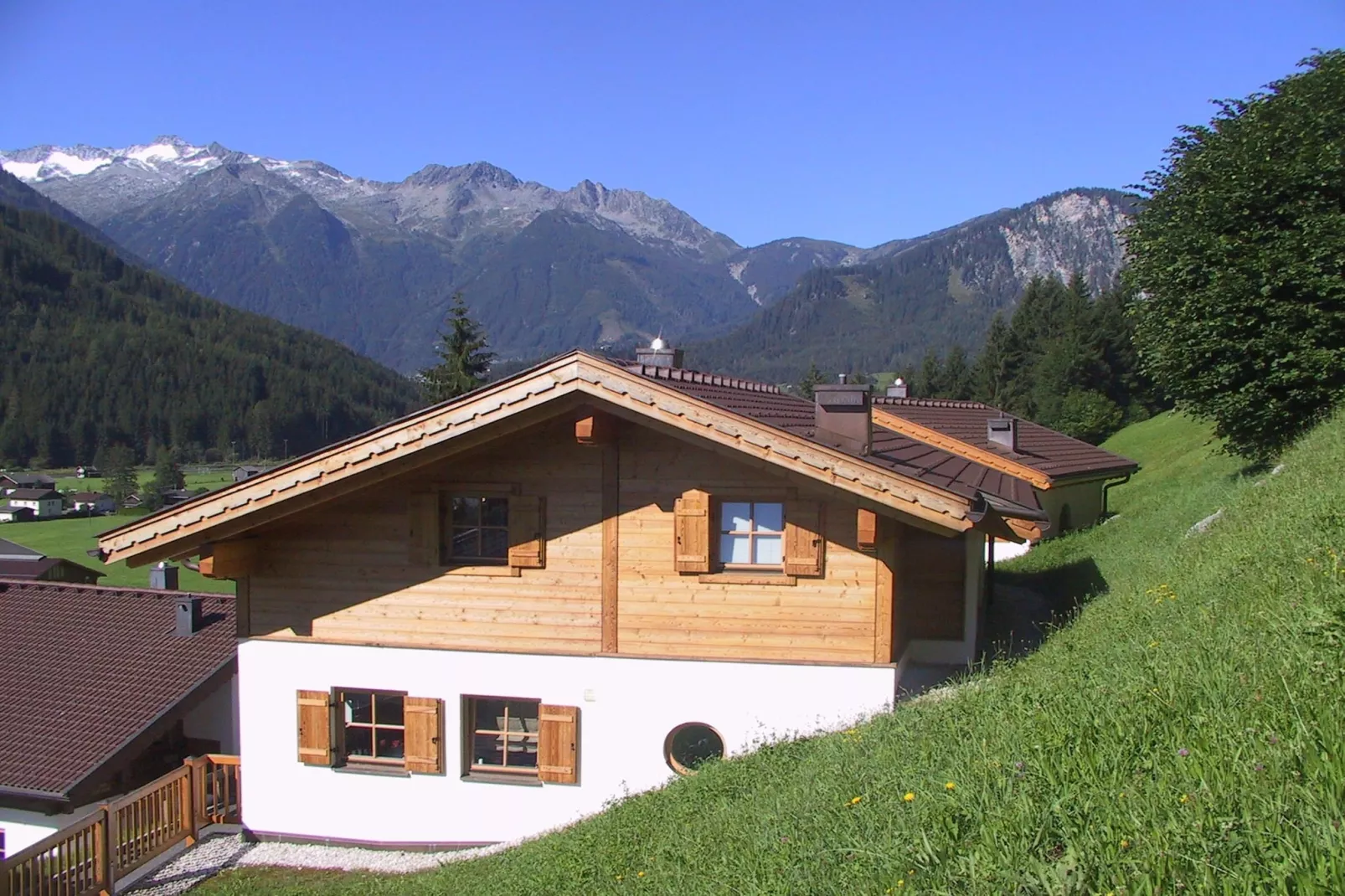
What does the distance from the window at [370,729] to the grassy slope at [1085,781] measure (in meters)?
1.87

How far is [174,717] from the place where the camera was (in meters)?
15.0

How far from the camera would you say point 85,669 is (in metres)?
16.6

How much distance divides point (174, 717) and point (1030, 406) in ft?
221

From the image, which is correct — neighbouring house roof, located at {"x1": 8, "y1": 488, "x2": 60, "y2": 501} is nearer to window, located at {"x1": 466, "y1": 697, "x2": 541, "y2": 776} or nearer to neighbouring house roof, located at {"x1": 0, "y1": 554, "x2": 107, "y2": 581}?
neighbouring house roof, located at {"x1": 0, "y1": 554, "x2": 107, "y2": 581}

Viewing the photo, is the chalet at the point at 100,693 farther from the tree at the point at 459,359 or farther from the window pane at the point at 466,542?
the tree at the point at 459,359

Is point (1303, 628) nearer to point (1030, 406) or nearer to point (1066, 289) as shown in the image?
point (1030, 406)

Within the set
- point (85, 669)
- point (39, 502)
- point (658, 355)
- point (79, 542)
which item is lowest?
point (39, 502)

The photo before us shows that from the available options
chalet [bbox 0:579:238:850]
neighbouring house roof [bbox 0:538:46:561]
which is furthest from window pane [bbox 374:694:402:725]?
neighbouring house roof [bbox 0:538:46:561]

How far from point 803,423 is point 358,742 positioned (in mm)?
7582

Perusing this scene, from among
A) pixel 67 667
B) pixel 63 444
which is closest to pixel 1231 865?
pixel 67 667

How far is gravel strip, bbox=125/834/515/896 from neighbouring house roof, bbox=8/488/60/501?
119m

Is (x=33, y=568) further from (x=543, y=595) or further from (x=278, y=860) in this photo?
(x=543, y=595)

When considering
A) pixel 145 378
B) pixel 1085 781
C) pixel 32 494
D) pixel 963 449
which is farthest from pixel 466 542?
pixel 145 378

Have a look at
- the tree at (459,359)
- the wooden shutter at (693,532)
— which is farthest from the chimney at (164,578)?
the tree at (459,359)
